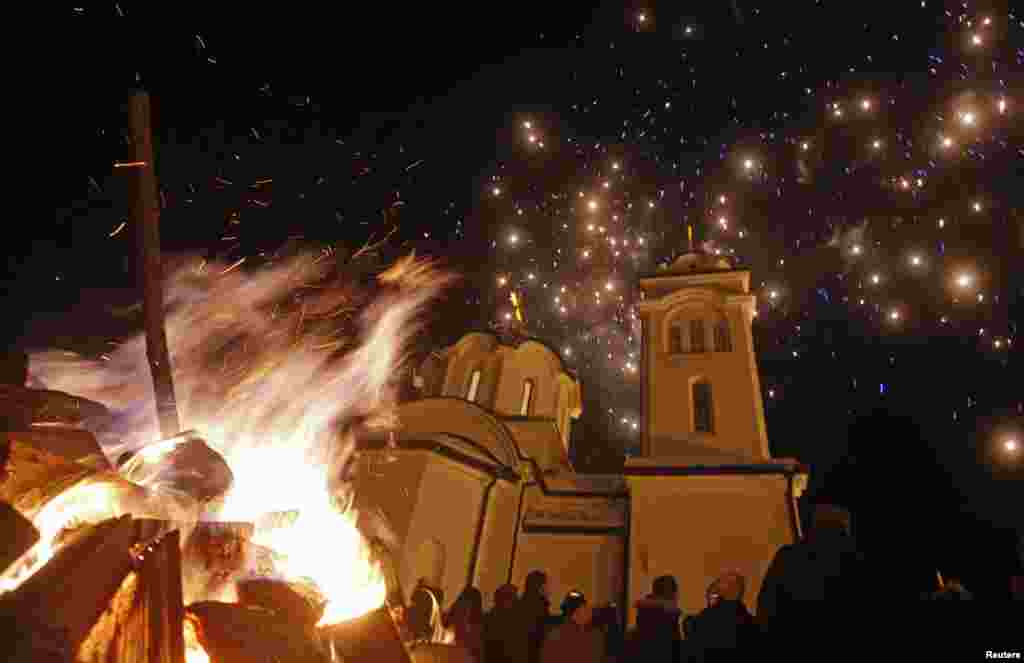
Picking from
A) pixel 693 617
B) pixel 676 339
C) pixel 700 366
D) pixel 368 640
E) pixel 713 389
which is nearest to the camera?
pixel 368 640

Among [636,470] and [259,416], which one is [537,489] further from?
[259,416]

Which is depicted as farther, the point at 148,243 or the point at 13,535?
the point at 148,243

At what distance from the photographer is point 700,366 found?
60.1 feet

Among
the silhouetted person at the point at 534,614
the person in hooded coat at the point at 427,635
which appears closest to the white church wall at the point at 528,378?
the person in hooded coat at the point at 427,635

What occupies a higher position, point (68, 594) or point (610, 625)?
point (610, 625)

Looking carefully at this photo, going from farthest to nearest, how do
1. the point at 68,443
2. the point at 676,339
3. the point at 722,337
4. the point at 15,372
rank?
the point at 676,339
the point at 722,337
the point at 15,372
the point at 68,443

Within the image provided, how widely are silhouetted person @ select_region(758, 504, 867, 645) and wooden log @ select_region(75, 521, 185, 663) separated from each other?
439 centimetres

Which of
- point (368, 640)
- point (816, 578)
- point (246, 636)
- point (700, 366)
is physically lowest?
point (246, 636)

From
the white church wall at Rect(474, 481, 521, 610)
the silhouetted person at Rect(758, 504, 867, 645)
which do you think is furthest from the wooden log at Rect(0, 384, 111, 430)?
the white church wall at Rect(474, 481, 521, 610)

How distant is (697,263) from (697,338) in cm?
345

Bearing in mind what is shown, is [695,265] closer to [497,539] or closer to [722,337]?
[722,337]

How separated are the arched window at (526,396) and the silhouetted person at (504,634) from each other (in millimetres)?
14876

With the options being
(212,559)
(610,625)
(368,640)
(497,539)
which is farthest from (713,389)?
(212,559)

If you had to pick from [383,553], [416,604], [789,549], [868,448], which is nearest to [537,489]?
[416,604]
